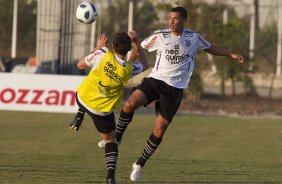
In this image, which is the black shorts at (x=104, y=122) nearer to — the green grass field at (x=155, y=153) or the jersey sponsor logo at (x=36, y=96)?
the green grass field at (x=155, y=153)

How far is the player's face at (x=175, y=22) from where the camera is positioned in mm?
13211

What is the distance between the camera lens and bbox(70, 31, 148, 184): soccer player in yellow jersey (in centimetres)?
1198

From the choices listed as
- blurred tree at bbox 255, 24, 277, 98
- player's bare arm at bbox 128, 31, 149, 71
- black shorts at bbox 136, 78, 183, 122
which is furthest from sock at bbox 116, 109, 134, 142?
blurred tree at bbox 255, 24, 277, 98

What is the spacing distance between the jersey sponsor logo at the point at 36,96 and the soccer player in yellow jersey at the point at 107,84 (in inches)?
458

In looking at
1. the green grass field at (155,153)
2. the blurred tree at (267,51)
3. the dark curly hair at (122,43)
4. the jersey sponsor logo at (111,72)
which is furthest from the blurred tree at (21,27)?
the dark curly hair at (122,43)

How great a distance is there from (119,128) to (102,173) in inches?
41.8

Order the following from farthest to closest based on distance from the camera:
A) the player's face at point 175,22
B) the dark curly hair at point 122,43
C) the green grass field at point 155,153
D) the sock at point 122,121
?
1. the green grass field at point 155,153
2. the sock at point 122,121
3. the player's face at point 175,22
4. the dark curly hair at point 122,43

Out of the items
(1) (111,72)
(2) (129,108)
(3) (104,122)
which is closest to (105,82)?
(1) (111,72)

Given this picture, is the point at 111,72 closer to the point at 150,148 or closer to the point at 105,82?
the point at 105,82

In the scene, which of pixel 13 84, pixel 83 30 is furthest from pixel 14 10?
pixel 13 84

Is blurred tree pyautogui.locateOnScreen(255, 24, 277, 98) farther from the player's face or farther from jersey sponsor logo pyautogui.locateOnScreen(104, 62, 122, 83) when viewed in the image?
jersey sponsor logo pyautogui.locateOnScreen(104, 62, 122, 83)

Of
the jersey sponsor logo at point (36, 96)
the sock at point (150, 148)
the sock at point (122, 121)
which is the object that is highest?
the sock at point (122, 121)

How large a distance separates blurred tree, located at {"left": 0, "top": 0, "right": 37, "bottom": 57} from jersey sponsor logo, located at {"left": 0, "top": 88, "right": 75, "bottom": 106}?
51.3 ft

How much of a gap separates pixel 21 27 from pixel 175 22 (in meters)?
29.1
